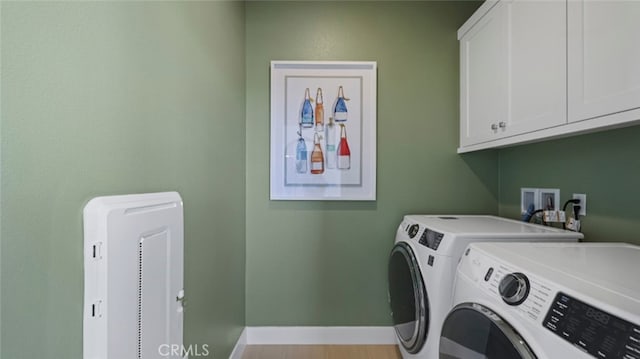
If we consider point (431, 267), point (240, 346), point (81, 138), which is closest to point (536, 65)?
point (431, 267)

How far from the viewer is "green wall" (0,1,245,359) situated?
54cm

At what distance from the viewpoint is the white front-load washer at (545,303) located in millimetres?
551

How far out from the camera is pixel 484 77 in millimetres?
1700

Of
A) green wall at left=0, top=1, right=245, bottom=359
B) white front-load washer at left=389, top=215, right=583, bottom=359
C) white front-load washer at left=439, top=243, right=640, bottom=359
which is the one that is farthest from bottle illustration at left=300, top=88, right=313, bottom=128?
white front-load washer at left=439, top=243, right=640, bottom=359

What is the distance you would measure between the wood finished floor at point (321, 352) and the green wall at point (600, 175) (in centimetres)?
133

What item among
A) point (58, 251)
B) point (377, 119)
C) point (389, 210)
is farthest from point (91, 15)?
point (389, 210)

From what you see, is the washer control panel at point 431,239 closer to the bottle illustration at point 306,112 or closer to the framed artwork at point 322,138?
the framed artwork at point 322,138

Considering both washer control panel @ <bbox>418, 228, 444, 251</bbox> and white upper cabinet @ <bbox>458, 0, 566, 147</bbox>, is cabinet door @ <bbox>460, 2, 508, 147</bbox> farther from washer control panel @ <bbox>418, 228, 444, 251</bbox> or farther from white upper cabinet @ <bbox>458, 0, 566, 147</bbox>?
washer control panel @ <bbox>418, 228, 444, 251</bbox>

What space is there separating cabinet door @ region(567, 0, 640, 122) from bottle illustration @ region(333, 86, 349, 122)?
1.21 m

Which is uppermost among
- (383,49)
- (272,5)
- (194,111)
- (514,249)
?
(272,5)

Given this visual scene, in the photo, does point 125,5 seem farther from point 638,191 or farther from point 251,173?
point 638,191

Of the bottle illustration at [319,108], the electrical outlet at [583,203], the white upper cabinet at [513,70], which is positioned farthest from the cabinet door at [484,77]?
the bottle illustration at [319,108]

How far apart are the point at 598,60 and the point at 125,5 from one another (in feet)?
4.90

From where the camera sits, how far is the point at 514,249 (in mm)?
995
